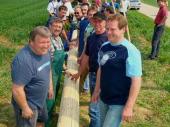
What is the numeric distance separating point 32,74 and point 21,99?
330 mm

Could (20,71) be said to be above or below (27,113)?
above

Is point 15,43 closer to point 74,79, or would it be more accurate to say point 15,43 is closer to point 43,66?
point 74,79

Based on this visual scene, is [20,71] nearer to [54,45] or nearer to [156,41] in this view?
[54,45]

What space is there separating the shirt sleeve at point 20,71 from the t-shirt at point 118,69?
940 millimetres

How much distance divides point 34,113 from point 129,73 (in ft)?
4.61

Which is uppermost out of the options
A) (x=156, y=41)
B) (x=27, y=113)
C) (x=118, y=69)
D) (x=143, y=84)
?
(x=118, y=69)

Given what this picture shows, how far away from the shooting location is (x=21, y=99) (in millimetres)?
5152

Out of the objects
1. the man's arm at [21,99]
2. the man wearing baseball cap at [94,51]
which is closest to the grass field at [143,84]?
the man wearing baseball cap at [94,51]

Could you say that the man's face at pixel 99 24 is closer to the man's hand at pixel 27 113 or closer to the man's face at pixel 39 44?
the man's face at pixel 39 44

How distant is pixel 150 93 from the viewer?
9.76 metres

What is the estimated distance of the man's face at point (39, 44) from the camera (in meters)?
5.20

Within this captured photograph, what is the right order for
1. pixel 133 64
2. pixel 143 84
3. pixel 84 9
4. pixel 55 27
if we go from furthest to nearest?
pixel 84 9 < pixel 143 84 < pixel 55 27 < pixel 133 64

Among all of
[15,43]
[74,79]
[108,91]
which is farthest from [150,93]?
[15,43]

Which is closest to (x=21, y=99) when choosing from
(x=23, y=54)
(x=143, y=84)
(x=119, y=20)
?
(x=23, y=54)
